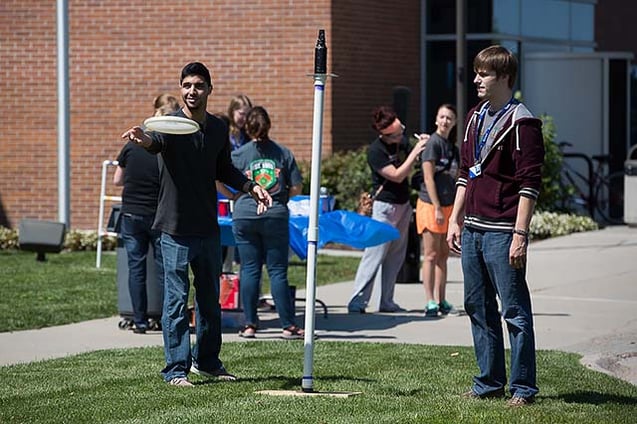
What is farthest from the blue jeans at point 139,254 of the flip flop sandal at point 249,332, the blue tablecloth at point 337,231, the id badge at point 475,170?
the id badge at point 475,170

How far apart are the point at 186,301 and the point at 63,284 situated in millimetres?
6297

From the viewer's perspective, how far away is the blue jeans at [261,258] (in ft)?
34.9

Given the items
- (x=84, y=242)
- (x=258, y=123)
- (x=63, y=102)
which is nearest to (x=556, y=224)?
(x=84, y=242)

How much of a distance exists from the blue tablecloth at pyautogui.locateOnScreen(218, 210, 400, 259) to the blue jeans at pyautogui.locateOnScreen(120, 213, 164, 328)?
647mm

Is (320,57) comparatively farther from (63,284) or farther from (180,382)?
(63,284)

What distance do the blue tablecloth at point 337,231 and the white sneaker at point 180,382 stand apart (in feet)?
11.0

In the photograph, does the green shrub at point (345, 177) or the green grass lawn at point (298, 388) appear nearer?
the green grass lawn at point (298, 388)

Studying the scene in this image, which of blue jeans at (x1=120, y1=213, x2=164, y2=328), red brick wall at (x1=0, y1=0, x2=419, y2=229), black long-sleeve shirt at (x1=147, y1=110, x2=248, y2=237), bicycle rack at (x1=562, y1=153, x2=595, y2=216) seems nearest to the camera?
black long-sleeve shirt at (x1=147, y1=110, x2=248, y2=237)

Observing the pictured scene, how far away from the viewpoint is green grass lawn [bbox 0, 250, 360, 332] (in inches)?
469

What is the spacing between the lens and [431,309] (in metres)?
12.0

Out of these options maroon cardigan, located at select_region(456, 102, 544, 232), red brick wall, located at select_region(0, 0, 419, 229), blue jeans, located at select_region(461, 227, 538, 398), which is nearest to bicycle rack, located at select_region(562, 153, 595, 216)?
red brick wall, located at select_region(0, 0, 419, 229)

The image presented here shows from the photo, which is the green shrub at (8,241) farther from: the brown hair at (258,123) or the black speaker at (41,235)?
the brown hair at (258,123)

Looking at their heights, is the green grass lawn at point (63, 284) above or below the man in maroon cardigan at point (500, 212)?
below

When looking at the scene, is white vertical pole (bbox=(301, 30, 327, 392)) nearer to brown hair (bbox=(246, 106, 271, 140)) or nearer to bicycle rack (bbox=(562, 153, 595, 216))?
brown hair (bbox=(246, 106, 271, 140))
